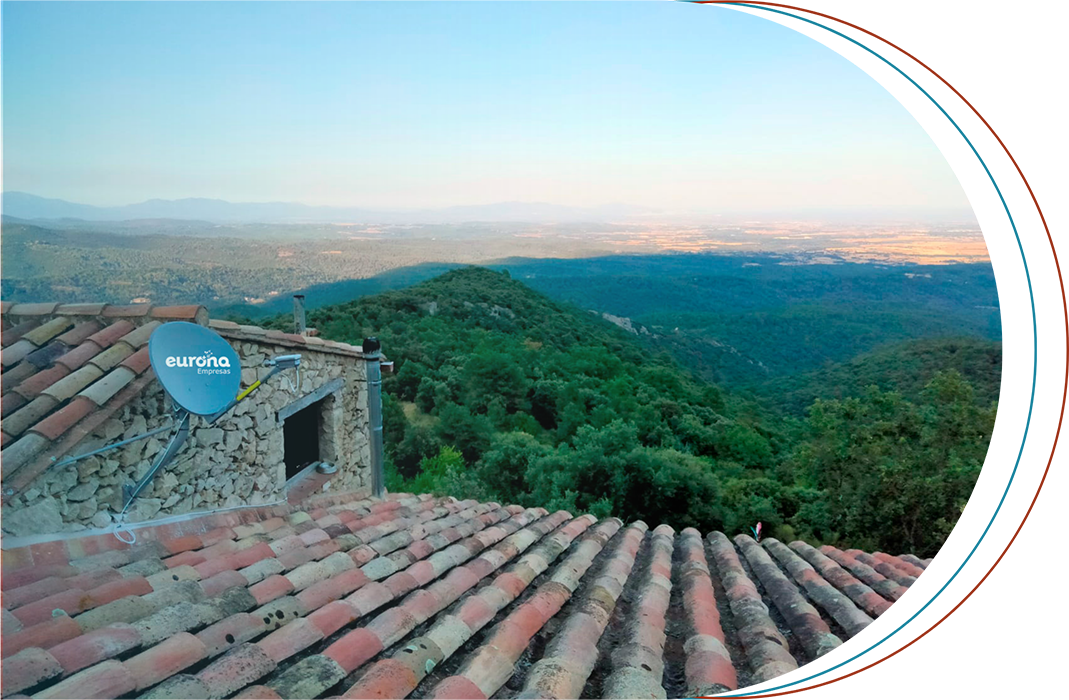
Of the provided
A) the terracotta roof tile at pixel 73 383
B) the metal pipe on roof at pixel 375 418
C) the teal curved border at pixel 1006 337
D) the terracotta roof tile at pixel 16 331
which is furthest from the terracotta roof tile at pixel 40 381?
the teal curved border at pixel 1006 337

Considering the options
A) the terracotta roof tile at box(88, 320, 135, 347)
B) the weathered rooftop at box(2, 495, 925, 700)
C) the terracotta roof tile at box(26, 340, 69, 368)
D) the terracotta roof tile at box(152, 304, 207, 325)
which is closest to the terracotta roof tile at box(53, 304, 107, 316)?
the terracotta roof tile at box(88, 320, 135, 347)

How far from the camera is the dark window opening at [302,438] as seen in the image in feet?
20.5

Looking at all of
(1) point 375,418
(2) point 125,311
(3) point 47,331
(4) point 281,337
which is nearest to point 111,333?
(2) point 125,311

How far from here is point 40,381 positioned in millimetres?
3834

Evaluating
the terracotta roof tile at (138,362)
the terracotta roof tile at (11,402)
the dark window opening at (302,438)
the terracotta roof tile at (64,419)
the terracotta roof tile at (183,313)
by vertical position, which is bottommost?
the dark window opening at (302,438)

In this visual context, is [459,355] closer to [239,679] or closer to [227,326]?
[227,326]

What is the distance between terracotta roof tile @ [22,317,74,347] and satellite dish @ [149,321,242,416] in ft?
3.81

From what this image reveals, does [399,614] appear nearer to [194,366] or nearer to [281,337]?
[194,366]

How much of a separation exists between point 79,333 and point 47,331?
0.68 ft

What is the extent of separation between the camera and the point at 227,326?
4.76 metres

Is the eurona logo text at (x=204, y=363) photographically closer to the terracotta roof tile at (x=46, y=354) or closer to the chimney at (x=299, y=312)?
the terracotta roof tile at (x=46, y=354)

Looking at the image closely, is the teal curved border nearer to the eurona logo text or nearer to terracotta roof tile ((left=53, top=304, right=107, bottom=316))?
the eurona logo text

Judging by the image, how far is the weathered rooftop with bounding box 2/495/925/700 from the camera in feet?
6.93

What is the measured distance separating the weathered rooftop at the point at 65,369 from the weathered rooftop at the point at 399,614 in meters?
0.56
